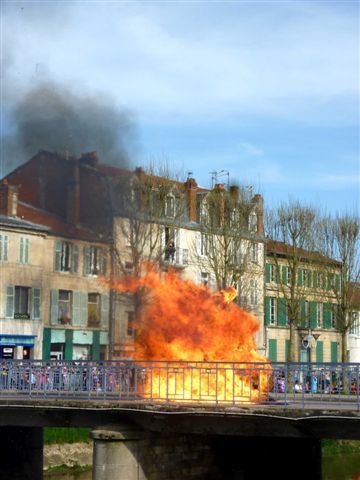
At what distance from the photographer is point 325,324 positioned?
9288 cm

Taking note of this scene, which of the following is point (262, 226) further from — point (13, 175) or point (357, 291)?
point (13, 175)

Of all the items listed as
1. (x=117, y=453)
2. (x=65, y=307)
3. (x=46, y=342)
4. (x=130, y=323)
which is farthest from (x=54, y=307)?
(x=117, y=453)

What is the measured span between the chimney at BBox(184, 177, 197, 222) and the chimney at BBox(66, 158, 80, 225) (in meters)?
20.4

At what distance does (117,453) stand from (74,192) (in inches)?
755

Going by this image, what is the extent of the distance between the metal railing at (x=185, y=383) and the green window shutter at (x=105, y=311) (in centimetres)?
2391

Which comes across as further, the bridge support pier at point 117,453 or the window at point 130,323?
the window at point 130,323

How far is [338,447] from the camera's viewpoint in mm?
59188

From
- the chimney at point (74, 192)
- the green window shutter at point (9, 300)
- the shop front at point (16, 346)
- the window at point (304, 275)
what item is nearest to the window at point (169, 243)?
the green window shutter at point (9, 300)

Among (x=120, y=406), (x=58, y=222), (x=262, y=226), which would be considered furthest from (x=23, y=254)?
(x=120, y=406)

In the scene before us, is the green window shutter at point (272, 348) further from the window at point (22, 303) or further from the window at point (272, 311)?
the window at point (22, 303)

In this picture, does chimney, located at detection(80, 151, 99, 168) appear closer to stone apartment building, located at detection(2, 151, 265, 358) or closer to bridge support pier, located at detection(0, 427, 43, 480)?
stone apartment building, located at detection(2, 151, 265, 358)

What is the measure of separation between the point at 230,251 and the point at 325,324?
26945 mm

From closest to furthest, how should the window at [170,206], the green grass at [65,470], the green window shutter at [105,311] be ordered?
1. the green grass at [65,470]
2. the window at [170,206]
3. the green window shutter at [105,311]

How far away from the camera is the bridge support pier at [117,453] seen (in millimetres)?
34375
